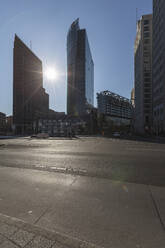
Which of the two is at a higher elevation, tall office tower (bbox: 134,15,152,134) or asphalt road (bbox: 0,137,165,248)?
tall office tower (bbox: 134,15,152,134)

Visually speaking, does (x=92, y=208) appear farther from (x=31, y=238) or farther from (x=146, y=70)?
(x=146, y=70)

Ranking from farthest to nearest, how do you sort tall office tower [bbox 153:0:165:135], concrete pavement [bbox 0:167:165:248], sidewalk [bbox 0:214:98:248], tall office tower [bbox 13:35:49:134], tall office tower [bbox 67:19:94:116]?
tall office tower [bbox 67:19:94:116], tall office tower [bbox 13:35:49:134], tall office tower [bbox 153:0:165:135], concrete pavement [bbox 0:167:165:248], sidewalk [bbox 0:214:98:248]

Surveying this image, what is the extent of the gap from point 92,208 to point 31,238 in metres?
1.52

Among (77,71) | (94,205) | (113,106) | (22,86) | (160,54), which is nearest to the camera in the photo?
(94,205)

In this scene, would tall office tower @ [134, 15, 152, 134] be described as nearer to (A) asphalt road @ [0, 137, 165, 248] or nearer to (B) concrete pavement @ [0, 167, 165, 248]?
(A) asphalt road @ [0, 137, 165, 248]

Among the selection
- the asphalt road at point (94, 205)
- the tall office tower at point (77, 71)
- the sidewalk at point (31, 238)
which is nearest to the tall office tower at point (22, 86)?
the tall office tower at point (77, 71)

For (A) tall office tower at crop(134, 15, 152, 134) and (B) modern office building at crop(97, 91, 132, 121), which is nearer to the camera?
(A) tall office tower at crop(134, 15, 152, 134)

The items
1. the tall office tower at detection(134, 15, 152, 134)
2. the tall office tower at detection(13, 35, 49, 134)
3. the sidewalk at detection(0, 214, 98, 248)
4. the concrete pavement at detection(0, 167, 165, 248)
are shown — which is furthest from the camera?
the tall office tower at detection(13, 35, 49, 134)

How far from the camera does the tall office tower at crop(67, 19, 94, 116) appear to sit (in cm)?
9884

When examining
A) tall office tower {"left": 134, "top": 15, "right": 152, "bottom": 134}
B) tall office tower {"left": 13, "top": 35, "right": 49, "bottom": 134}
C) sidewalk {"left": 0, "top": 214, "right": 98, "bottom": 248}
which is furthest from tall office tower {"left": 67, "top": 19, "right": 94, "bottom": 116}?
sidewalk {"left": 0, "top": 214, "right": 98, "bottom": 248}

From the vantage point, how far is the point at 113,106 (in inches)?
5699

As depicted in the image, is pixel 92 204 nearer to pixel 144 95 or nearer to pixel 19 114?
pixel 144 95

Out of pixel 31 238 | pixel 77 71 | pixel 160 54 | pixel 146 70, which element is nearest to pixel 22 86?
pixel 77 71

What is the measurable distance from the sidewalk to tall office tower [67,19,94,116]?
9383 cm
